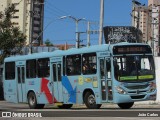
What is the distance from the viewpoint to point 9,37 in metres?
44.2

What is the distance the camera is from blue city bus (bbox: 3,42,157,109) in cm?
2225

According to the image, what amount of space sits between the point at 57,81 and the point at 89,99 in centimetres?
283

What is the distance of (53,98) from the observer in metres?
26.1

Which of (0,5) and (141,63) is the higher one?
(0,5)

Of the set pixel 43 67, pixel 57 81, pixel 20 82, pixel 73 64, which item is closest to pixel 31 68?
pixel 43 67

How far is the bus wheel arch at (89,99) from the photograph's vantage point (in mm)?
23094

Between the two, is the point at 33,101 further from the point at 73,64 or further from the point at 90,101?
the point at 90,101

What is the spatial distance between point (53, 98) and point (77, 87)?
2.35 meters

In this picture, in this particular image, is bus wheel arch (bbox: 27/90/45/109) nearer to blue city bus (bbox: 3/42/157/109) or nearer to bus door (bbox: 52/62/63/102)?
blue city bus (bbox: 3/42/157/109)

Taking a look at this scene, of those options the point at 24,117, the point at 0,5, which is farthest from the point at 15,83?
the point at 0,5

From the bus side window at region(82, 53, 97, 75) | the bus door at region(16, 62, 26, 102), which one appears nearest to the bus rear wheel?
the bus door at region(16, 62, 26, 102)

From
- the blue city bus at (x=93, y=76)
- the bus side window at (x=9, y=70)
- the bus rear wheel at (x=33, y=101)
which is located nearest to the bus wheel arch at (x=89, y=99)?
the blue city bus at (x=93, y=76)

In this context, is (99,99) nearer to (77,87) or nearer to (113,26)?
(77,87)

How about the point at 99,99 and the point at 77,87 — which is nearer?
the point at 99,99
